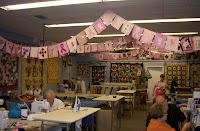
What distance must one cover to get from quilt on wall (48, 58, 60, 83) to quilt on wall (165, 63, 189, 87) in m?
6.39

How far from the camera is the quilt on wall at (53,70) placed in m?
10.8

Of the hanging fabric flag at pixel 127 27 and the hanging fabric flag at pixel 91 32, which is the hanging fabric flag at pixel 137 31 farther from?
the hanging fabric flag at pixel 91 32

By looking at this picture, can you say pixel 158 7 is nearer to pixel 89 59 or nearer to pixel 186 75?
pixel 186 75

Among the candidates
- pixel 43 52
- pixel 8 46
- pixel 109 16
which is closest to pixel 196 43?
pixel 109 16

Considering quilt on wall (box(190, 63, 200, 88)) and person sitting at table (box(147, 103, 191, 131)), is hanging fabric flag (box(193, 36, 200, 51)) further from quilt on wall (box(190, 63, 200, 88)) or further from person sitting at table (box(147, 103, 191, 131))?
quilt on wall (box(190, 63, 200, 88))

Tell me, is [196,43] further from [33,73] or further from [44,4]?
[33,73]

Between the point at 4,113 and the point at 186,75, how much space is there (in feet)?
36.2

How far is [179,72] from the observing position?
40.3 feet

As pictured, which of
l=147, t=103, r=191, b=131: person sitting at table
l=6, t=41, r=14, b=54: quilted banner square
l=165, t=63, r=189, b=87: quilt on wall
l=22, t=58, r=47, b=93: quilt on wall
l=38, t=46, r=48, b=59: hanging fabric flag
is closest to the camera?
l=147, t=103, r=191, b=131: person sitting at table

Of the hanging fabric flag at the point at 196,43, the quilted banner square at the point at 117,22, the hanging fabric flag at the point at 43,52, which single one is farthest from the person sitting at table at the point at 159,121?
the hanging fabric flag at the point at 43,52

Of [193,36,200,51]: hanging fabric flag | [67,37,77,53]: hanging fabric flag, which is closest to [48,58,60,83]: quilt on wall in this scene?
[67,37,77,53]: hanging fabric flag

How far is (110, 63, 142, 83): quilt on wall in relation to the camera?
43.6 feet

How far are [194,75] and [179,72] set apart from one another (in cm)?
81

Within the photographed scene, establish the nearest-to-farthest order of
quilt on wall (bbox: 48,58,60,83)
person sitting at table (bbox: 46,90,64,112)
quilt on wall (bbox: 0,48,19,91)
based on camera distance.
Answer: person sitting at table (bbox: 46,90,64,112)
quilt on wall (bbox: 0,48,19,91)
quilt on wall (bbox: 48,58,60,83)
